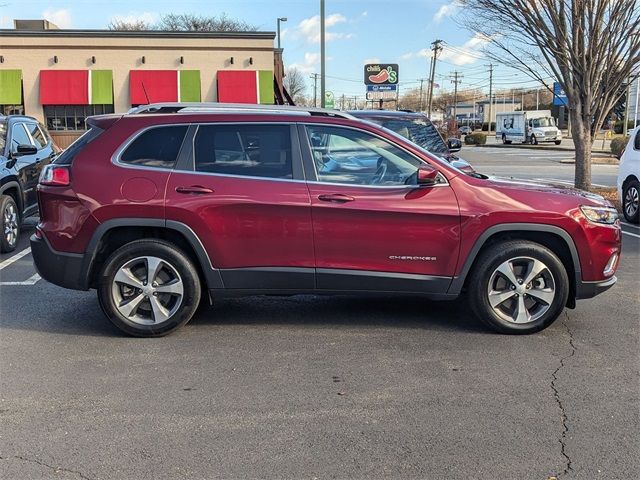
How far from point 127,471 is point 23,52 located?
107 ft

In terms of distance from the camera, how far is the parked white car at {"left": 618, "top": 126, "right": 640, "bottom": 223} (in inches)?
410

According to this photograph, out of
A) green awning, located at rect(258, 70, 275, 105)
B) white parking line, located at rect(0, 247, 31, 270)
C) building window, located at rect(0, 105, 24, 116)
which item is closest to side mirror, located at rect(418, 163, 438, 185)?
white parking line, located at rect(0, 247, 31, 270)

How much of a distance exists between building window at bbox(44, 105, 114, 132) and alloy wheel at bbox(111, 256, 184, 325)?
28.5 m

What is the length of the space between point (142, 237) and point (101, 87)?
28585mm

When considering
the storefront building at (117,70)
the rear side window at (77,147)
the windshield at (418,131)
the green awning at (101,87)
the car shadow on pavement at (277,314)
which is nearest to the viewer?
the rear side window at (77,147)

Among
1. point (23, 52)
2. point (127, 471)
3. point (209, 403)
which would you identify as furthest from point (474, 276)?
point (23, 52)

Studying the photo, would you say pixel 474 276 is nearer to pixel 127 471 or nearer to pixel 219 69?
pixel 127 471

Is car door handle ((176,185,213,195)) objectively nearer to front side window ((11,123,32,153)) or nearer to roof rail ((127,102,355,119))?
roof rail ((127,102,355,119))

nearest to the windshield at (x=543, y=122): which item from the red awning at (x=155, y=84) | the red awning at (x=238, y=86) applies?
the red awning at (x=238, y=86)

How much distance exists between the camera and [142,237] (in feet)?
16.4

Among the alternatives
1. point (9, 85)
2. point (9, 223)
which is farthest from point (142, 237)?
point (9, 85)

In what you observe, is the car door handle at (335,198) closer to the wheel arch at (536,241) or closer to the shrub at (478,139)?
the wheel arch at (536,241)

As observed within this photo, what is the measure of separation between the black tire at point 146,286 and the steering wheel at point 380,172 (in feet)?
5.19

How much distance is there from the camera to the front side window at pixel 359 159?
16.0 ft
